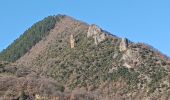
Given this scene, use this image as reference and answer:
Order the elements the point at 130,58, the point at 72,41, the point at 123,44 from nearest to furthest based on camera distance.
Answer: the point at 130,58 < the point at 123,44 < the point at 72,41

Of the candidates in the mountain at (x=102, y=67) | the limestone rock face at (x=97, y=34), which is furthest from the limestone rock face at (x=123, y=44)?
the limestone rock face at (x=97, y=34)

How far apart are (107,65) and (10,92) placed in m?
63.4

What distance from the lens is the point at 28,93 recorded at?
89750 mm

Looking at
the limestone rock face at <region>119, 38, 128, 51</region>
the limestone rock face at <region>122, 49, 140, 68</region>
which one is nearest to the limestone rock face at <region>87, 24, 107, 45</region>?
the limestone rock face at <region>119, 38, 128, 51</region>

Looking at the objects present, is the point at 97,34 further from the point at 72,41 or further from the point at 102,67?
the point at 102,67

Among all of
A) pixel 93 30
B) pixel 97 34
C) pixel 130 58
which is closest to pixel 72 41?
pixel 93 30

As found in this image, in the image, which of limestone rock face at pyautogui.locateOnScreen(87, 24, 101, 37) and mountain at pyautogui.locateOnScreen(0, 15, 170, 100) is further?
limestone rock face at pyautogui.locateOnScreen(87, 24, 101, 37)

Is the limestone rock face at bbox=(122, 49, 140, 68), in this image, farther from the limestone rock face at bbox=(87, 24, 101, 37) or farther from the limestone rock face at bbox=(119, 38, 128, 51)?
the limestone rock face at bbox=(87, 24, 101, 37)

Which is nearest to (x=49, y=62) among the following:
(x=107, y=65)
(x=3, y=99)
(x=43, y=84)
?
(x=107, y=65)

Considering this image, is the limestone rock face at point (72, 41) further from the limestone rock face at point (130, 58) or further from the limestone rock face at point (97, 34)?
the limestone rock face at point (130, 58)

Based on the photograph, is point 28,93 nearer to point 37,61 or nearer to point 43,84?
point 43,84

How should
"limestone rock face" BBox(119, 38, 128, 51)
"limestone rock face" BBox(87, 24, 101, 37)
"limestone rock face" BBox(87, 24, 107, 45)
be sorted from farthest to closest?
"limestone rock face" BBox(87, 24, 101, 37), "limestone rock face" BBox(87, 24, 107, 45), "limestone rock face" BBox(119, 38, 128, 51)

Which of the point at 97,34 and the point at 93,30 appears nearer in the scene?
the point at 97,34

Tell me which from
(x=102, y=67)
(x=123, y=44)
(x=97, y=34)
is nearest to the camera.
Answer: (x=102, y=67)
